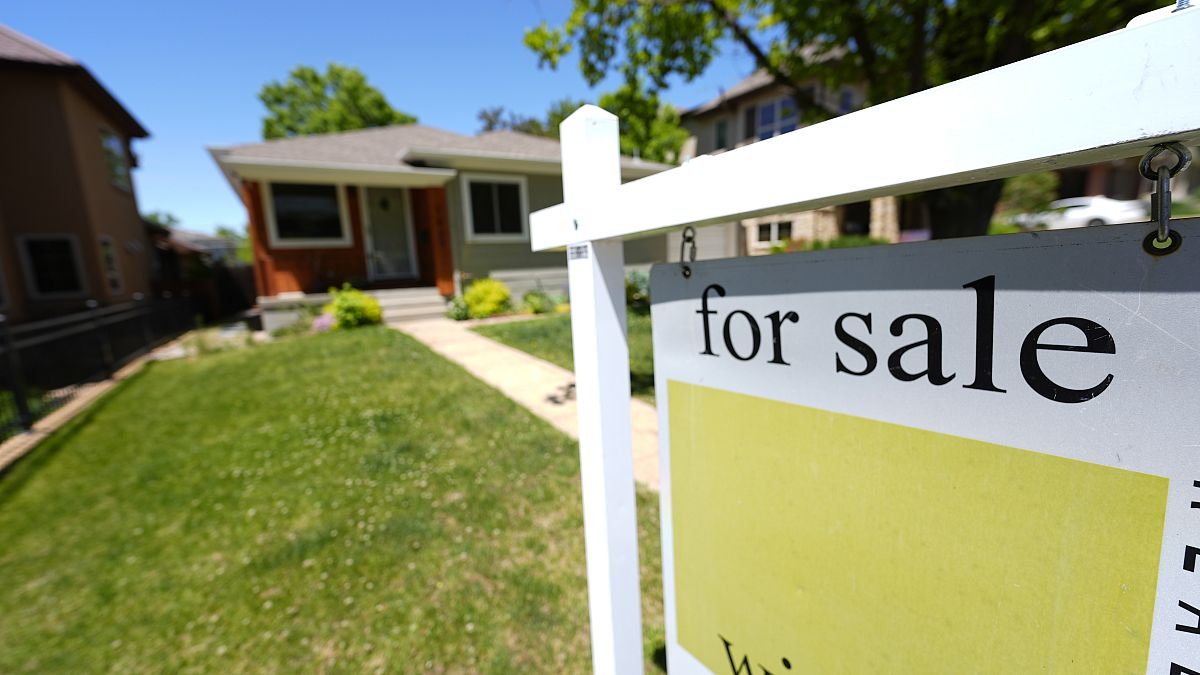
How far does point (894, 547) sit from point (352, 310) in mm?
10951

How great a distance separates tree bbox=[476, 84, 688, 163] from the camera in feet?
19.6

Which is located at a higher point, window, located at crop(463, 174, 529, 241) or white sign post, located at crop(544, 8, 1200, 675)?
window, located at crop(463, 174, 529, 241)

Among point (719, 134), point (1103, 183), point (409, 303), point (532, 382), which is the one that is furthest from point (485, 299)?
point (1103, 183)

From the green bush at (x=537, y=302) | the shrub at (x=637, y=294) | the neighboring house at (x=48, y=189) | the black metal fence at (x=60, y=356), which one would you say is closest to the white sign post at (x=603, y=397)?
the black metal fence at (x=60, y=356)

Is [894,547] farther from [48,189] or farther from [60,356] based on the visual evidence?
[48,189]

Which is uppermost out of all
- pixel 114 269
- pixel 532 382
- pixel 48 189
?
pixel 48 189

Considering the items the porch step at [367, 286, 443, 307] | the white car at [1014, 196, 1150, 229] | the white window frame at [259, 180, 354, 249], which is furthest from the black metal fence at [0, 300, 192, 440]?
the white car at [1014, 196, 1150, 229]

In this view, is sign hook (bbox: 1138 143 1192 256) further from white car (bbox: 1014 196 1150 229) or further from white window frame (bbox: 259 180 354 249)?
white car (bbox: 1014 196 1150 229)

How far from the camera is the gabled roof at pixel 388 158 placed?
34.1 feet

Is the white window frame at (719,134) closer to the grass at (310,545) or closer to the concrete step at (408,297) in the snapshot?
the concrete step at (408,297)

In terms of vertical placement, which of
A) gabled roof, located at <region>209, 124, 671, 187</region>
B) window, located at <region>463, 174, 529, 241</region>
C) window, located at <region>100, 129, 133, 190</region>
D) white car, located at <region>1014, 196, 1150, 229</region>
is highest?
window, located at <region>100, 129, 133, 190</region>

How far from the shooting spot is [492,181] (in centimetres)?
1236

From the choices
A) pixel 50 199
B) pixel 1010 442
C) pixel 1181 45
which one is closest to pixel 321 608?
pixel 1010 442

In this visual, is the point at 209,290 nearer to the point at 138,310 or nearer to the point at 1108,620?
the point at 138,310
